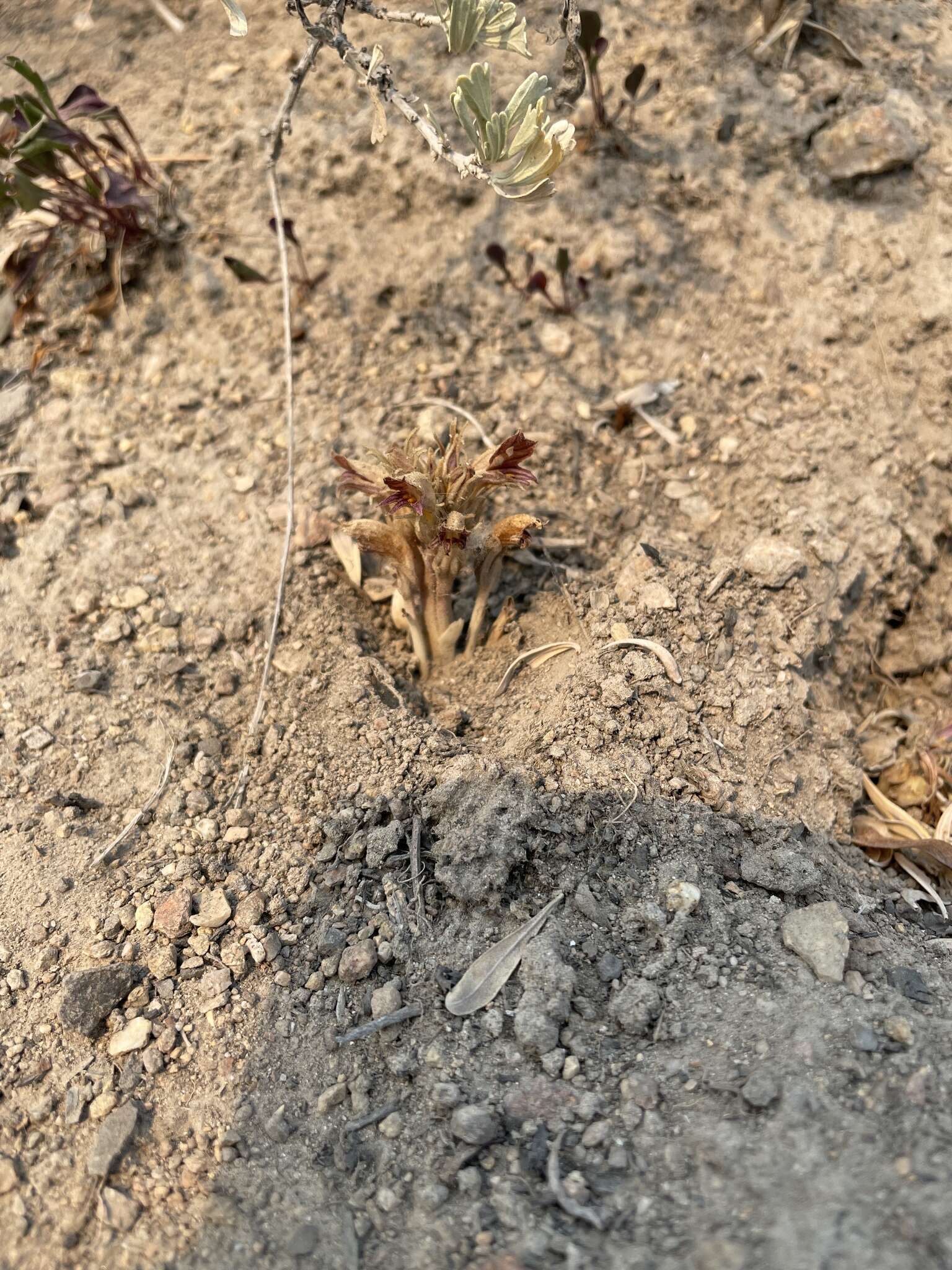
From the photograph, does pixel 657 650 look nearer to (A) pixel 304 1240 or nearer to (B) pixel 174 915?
(B) pixel 174 915

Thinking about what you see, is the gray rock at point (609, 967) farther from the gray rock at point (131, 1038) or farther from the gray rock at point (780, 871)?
the gray rock at point (131, 1038)

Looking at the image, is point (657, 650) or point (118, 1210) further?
point (657, 650)

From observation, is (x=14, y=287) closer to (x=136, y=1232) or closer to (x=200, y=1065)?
(x=200, y=1065)

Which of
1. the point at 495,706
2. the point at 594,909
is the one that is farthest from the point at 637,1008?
the point at 495,706

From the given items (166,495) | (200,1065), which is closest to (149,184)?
(166,495)

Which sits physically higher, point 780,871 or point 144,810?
point 144,810

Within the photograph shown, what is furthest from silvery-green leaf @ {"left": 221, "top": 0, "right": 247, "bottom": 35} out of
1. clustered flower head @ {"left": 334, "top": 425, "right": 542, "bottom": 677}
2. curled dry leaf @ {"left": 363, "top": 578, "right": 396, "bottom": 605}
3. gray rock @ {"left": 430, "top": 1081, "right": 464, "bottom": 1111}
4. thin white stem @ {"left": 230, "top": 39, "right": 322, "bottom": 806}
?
gray rock @ {"left": 430, "top": 1081, "right": 464, "bottom": 1111}

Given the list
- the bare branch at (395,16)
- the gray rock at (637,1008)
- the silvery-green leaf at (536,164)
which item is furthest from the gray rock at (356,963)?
the bare branch at (395,16)
